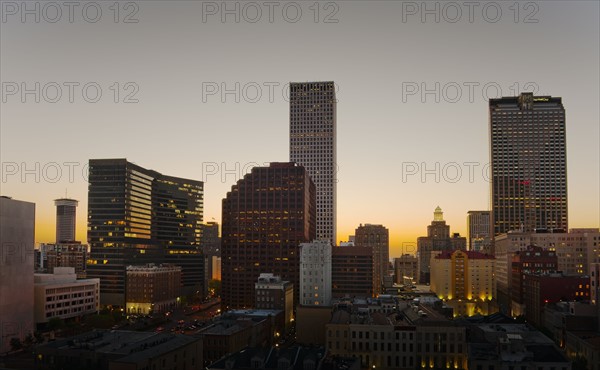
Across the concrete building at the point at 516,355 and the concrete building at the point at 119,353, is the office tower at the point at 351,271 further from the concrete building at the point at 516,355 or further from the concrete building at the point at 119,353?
the concrete building at the point at 119,353

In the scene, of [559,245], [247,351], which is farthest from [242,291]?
[559,245]

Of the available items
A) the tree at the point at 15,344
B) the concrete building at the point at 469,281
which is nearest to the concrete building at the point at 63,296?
the tree at the point at 15,344

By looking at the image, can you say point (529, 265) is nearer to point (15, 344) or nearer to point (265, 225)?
point (265, 225)

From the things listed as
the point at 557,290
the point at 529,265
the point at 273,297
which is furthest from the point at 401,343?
the point at 529,265

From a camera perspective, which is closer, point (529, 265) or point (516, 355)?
point (516, 355)

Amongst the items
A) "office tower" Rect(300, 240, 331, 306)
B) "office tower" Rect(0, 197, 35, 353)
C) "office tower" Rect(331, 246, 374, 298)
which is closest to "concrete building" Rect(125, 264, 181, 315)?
"office tower" Rect(300, 240, 331, 306)

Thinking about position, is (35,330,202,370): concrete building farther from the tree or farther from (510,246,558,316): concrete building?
(510,246,558,316): concrete building
